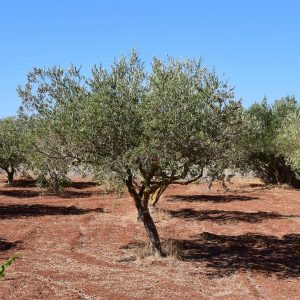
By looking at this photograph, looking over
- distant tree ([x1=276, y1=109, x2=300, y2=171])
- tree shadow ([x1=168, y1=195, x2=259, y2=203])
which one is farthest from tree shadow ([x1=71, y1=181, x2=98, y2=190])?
distant tree ([x1=276, y1=109, x2=300, y2=171])

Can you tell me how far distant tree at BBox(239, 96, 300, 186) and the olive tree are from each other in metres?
33.0

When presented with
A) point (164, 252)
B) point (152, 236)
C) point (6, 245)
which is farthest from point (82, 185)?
point (152, 236)

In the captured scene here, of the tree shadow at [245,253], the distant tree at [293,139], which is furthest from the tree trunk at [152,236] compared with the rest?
the distant tree at [293,139]

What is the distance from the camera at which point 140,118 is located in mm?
16547

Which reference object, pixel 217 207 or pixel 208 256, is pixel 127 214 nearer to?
pixel 217 207

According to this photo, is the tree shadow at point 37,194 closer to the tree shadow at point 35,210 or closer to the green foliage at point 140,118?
the tree shadow at point 35,210

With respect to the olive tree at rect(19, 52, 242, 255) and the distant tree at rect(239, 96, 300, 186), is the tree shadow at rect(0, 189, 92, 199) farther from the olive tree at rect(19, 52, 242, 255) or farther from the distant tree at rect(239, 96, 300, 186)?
the olive tree at rect(19, 52, 242, 255)

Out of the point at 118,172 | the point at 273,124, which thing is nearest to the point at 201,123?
the point at 118,172

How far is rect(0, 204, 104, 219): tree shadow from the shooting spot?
108 ft

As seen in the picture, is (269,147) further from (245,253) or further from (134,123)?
(134,123)

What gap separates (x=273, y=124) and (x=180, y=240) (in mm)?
34172

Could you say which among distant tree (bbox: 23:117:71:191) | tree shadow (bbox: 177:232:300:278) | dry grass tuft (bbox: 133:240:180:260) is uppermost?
distant tree (bbox: 23:117:71:191)

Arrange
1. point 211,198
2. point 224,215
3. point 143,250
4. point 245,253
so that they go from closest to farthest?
point 143,250 < point 245,253 < point 224,215 < point 211,198

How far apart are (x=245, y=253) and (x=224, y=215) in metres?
11.8
